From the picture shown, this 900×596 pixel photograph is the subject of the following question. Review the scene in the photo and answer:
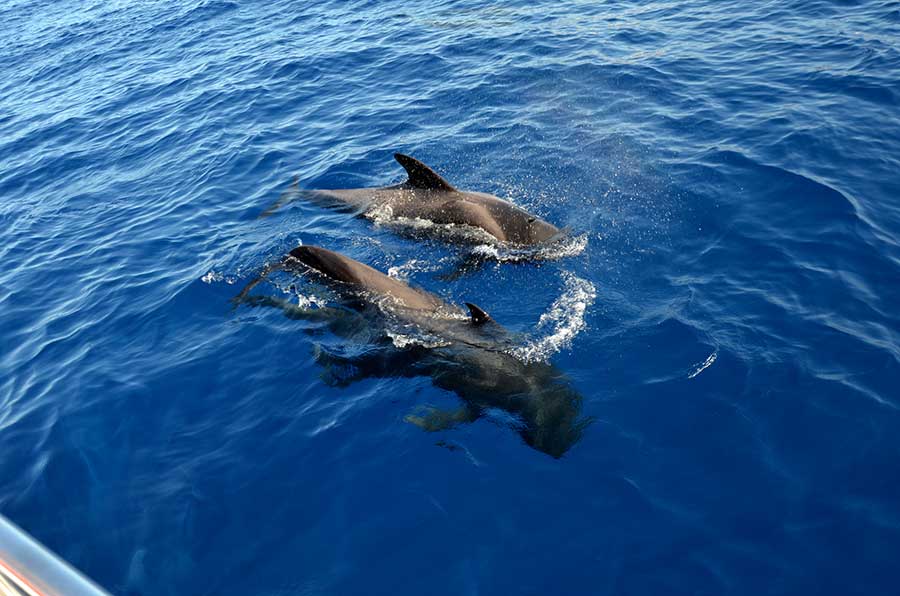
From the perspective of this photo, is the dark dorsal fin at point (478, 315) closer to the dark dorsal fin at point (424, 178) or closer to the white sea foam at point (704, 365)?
the white sea foam at point (704, 365)

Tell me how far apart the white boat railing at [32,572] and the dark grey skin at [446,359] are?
632 centimetres

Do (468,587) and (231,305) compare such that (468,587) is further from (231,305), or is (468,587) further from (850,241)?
(850,241)

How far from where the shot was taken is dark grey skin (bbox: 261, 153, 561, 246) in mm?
12523

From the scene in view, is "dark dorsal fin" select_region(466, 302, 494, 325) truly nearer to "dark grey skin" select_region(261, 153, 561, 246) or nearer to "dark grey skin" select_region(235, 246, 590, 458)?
"dark grey skin" select_region(235, 246, 590, 458)

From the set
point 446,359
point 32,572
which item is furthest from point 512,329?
point 32,572

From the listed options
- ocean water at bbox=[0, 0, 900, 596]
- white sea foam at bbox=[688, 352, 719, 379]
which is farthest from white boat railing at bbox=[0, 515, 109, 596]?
white sea foam at bbox=[688, 352, 719, 379]

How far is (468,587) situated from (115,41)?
1134 inches

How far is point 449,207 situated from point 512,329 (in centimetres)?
341

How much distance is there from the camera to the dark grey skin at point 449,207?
12523mm

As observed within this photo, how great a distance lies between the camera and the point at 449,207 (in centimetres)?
1291

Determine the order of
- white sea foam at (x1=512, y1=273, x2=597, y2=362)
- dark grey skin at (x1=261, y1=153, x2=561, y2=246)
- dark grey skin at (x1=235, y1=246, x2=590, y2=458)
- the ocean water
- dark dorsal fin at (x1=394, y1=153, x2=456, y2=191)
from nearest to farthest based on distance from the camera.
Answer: the ocean water
dark grey skin at (x1=235, y1=246, x2=590, y2=458)
white sea foam at (x1=512, y1=273, x2=597, y2=362)
dark grey skin at (x1=261, y1=153, x2=561, y2=246)
dark dorsal fin at (x1=394, y1=153, x2=456, y2=191)

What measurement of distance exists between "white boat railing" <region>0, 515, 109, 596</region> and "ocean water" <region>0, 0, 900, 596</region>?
4820 mm

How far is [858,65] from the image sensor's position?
16250 mm

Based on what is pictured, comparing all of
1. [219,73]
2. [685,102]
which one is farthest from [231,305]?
[219,73]
